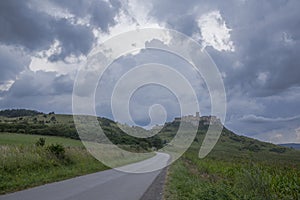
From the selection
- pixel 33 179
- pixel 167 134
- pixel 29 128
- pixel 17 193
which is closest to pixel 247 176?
pixel 17 193

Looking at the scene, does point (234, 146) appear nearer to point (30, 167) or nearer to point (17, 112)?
point (17, 112)

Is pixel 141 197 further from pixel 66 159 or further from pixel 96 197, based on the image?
pixel 66 159

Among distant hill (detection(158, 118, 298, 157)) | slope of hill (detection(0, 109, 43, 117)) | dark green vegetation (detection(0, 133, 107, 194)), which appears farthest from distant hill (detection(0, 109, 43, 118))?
dark green vegetation (detection(0, 133, 107, 194))

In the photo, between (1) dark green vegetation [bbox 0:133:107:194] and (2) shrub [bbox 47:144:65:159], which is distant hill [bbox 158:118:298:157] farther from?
(1) dark green vegetation [bbox 0:133:107:194]

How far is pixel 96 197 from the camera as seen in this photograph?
472 inches

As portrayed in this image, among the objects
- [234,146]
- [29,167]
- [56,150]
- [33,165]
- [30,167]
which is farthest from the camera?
[234,146]

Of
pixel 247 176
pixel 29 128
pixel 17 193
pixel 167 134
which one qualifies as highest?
pixel 167 134

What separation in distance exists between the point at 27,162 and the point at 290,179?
14.4m

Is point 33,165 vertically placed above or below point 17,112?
below

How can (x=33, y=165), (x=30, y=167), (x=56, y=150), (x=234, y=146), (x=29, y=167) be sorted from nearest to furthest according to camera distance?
(x=29, y=167) < (x=30, y=167) < (x=33, y=165) < (x=56, y=150) < (x=234, y=146)

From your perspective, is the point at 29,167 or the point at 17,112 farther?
the point at 17,112

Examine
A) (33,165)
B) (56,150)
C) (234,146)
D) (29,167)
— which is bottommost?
(29,167)

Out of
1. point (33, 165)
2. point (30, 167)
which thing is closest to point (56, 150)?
point (33, 165)

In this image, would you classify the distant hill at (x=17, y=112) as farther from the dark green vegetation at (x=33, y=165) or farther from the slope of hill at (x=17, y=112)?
the dark green vegetation at (x=33, y=165)
